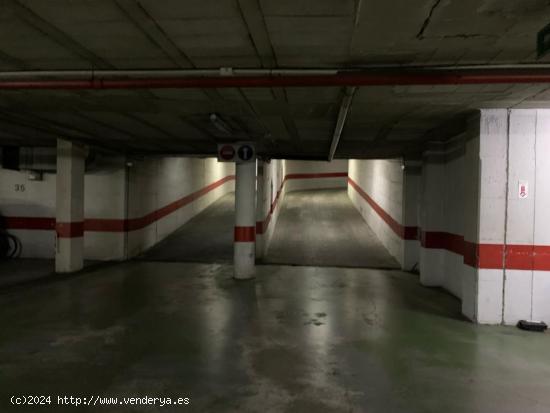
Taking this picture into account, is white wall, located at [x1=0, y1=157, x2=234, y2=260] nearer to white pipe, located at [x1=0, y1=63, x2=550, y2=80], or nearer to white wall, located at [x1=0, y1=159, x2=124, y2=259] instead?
white wall, located at [x1=0, y1=159, x2=124, y2=259]

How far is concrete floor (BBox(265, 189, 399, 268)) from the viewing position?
8945mm

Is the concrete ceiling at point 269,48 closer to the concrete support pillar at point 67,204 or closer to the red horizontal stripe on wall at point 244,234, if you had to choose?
the concrete support pillar at point 67,204

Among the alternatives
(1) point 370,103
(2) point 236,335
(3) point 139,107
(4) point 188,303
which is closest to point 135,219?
(4) point 188,303

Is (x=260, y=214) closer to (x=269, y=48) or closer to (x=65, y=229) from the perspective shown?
(x=65, y=229)

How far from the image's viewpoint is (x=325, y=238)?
35.2 ft

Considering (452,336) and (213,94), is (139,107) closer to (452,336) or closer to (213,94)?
(213,94)

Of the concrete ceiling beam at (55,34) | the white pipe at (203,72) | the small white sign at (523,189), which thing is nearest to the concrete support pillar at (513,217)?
the small white sign at (523,189)

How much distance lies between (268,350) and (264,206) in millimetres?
5819

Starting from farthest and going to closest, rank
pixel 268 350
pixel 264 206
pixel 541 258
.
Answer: pixel 264 206 < pixel 541 258 < pixel 268 350

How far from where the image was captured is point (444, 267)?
696cm

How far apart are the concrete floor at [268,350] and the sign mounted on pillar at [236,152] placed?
231cm

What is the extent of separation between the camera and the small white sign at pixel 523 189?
4.68 m

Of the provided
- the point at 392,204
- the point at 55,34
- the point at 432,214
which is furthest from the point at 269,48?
the point at 392,204

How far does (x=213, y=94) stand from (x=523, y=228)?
13.1ft
